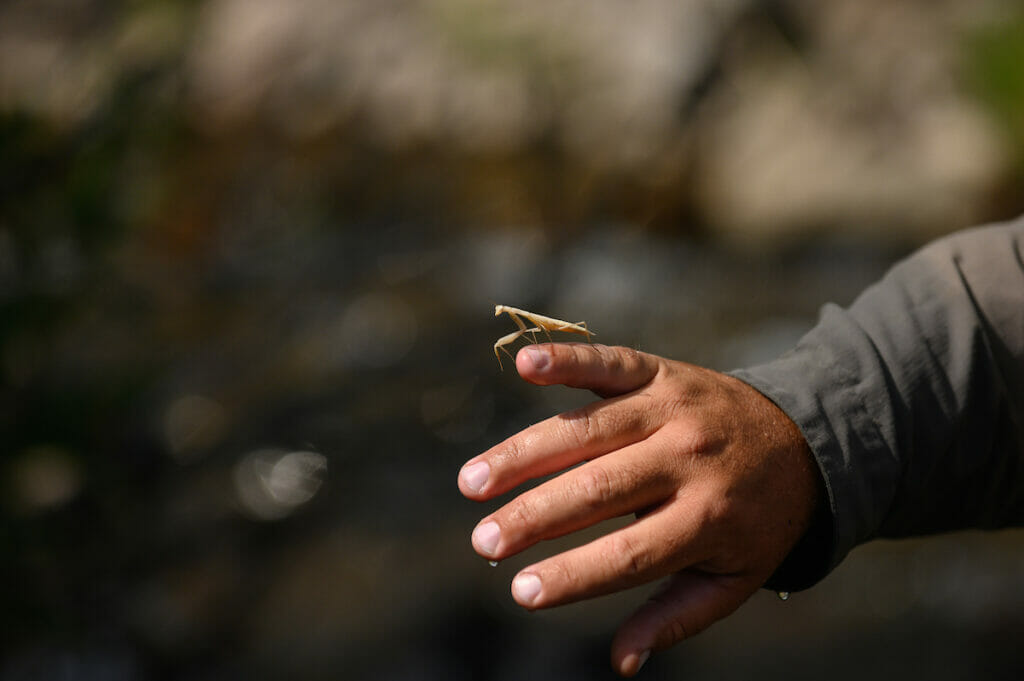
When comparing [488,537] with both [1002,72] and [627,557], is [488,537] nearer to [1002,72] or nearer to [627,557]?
[627,557]

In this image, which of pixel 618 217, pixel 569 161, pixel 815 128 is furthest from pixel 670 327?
pixel 815 128

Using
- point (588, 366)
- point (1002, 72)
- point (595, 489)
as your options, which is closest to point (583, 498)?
point (595, 489)

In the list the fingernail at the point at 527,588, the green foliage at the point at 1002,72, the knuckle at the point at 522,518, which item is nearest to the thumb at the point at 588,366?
the knuckle at the point at 522,518

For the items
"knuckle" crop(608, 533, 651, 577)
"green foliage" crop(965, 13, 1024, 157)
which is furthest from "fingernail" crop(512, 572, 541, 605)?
"green foliage" crop(965, 13, 1024, 157)

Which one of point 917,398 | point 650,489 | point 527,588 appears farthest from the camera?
point 917,398

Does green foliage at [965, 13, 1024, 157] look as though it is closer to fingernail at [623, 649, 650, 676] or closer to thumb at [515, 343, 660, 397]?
thumb at [515, 343, 660, 397]

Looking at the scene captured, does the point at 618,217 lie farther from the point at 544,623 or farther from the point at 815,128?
the point at 544,623

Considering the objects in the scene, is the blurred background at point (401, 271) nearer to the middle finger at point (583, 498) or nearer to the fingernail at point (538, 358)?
the middle finger at point (583, 498)
